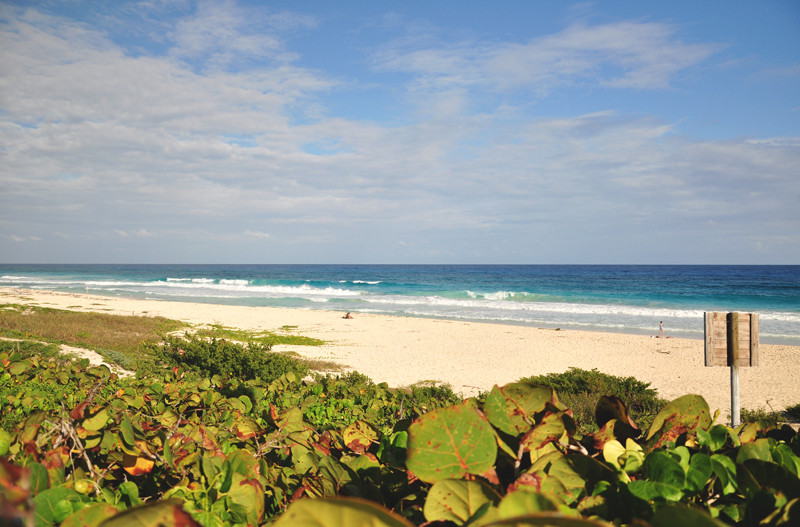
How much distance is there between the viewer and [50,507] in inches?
28.9

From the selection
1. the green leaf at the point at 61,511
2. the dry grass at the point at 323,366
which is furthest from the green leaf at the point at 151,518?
the dry grass at the point at 323,366

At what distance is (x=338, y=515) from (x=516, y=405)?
588mm

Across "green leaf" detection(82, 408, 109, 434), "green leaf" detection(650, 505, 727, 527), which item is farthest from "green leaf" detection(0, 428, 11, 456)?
"green leaf" detection(650, 505, 727, 527)

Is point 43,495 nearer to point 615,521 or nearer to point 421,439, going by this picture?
point 421,439

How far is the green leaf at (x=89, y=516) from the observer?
25.2 inches

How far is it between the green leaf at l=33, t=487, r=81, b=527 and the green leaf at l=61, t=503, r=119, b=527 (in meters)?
0.10

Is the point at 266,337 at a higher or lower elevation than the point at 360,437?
lower

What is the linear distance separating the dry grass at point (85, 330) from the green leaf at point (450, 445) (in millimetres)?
9707

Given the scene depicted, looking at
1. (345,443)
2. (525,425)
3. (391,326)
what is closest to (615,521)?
(525,425)

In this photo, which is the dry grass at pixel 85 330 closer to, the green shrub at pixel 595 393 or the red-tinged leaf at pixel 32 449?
the green shrub at pixel 595 393

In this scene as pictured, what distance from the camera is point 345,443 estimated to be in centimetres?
135

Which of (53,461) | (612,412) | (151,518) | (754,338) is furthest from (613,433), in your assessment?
(754,338)

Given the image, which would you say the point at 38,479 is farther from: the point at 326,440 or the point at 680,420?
the point at 680,420

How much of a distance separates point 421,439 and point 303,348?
14.1m
